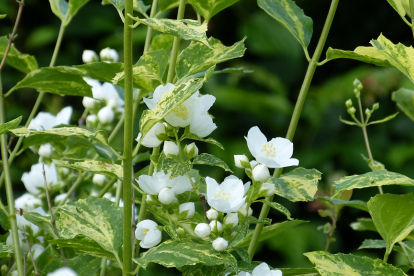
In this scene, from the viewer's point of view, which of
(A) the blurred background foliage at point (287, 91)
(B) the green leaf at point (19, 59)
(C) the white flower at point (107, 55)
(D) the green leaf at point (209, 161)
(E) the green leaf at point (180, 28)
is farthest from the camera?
(A) the blurred background foliage at point (287, 91)

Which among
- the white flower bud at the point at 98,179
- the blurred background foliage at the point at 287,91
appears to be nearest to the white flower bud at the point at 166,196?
the white flower bud at the point at 98,179

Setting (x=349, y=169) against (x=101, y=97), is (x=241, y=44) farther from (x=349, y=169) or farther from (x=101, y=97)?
(x=349, y=169)

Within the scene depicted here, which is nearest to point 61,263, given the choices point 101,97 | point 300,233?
point 101,97

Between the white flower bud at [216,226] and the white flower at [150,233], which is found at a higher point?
the white flower bud at [216,226]

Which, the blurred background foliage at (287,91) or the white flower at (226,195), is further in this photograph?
the blurred background foliage at (287,91)

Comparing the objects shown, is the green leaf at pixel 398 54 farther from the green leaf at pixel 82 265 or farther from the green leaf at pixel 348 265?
the green leaf at pixel 82 265

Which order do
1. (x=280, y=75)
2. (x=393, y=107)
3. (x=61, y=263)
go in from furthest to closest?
(x=280, y=75) → (x=393, y=107) → (x=61, y=263)

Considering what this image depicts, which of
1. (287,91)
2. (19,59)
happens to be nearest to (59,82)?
(19,59)
